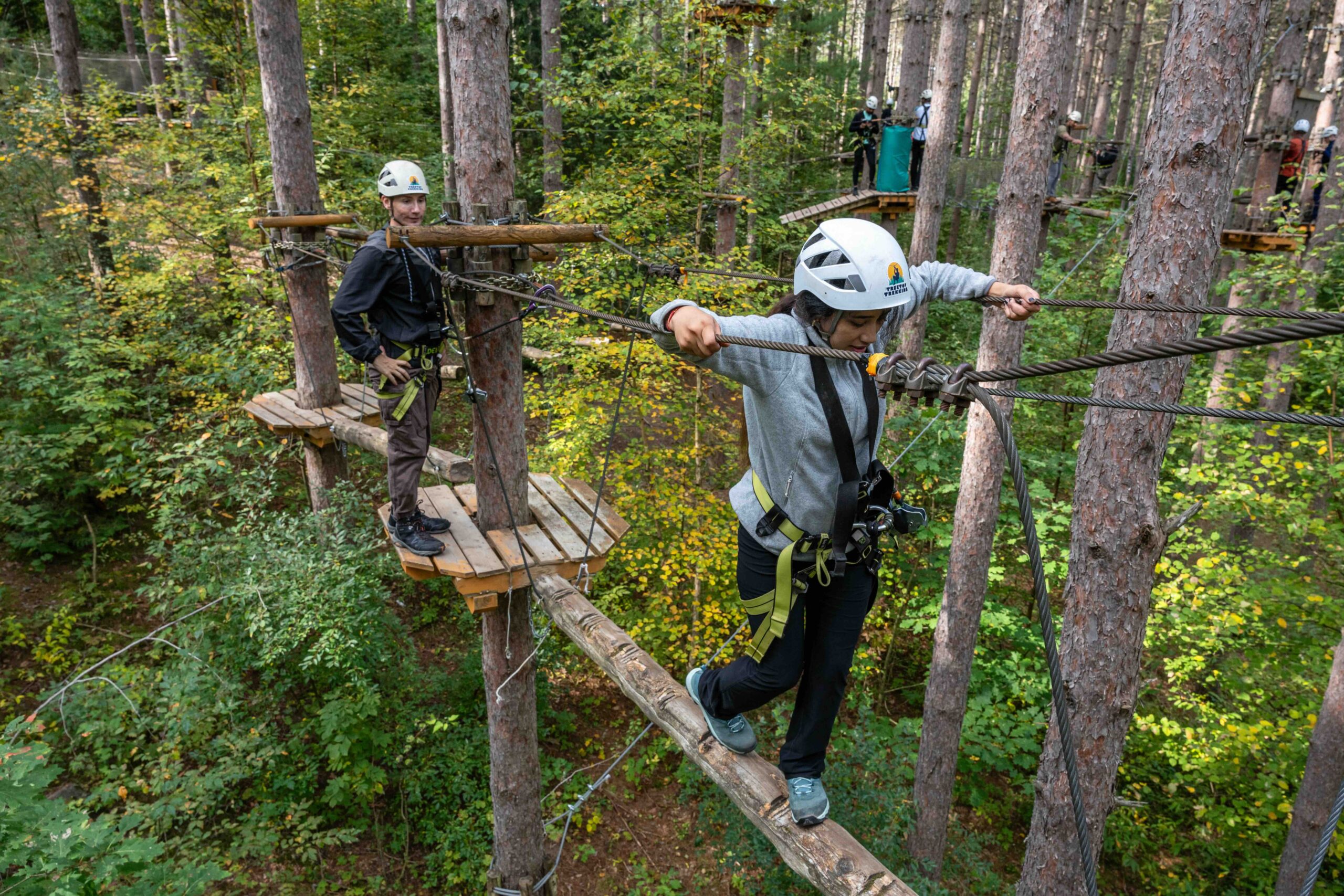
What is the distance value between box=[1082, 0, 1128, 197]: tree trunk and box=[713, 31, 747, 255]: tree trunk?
23.9ft

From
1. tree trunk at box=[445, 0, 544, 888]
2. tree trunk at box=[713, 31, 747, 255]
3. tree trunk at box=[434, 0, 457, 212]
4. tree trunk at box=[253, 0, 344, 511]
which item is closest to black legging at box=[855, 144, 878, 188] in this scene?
tree trunk at box=[713, 31, 747, 255]

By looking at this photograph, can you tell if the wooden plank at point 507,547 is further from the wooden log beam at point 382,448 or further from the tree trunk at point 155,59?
the tree trunk at point 155,59

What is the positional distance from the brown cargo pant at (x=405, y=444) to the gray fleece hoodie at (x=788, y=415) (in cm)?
205

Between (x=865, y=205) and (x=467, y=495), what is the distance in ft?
24.0

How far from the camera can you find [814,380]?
2.00m

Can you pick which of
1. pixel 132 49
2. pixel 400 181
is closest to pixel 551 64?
pixel 400 181

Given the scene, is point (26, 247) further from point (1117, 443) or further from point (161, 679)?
point (1117, 443)

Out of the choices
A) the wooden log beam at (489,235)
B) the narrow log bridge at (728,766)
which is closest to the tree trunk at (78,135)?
the wooden log beam at (489,235)

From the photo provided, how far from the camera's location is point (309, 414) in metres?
5.93

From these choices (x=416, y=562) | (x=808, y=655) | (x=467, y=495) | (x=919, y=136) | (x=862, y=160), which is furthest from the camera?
(x=862, y=160)

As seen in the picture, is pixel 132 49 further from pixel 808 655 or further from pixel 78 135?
pixel 808 655

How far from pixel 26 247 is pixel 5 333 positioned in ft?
7.13

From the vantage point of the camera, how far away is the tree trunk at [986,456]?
179 inches

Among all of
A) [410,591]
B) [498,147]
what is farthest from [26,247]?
[498,147]
